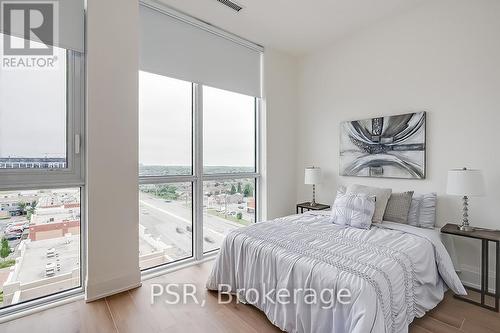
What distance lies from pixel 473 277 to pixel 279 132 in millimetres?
2810

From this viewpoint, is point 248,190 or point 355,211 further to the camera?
point 248,190

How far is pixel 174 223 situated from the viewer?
305 cm

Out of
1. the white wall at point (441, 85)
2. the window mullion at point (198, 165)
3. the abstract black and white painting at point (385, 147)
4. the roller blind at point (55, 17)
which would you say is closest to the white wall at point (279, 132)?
the white wall at point (441, 85)

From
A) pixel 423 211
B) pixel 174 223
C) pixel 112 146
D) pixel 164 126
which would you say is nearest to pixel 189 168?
pixel 164 126

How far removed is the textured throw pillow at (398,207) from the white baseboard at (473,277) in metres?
0.71

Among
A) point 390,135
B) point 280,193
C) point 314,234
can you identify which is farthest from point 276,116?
point 314,234

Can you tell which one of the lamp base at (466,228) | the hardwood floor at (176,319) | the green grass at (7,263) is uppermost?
the lamp base at (466,228)

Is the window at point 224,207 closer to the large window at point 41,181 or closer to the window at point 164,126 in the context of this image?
the window at point 164,126

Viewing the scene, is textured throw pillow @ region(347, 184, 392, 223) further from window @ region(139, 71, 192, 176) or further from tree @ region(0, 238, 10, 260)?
tree @ region(0, 238, 10, 260)

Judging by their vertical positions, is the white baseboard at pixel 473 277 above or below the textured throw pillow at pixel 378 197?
below

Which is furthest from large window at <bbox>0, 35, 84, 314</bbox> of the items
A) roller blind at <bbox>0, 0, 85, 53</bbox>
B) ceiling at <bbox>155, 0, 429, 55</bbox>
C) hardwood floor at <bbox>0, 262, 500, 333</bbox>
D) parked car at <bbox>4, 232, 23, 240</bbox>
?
ceiling at <bbox>155, 0, 429, 55</bbox>

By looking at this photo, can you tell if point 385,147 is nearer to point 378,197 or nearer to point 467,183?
point 378,197

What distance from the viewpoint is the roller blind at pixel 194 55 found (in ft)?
8.90

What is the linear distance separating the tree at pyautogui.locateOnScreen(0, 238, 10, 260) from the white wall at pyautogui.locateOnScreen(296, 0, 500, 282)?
360cm
